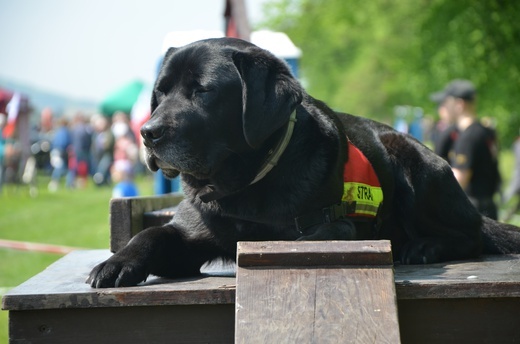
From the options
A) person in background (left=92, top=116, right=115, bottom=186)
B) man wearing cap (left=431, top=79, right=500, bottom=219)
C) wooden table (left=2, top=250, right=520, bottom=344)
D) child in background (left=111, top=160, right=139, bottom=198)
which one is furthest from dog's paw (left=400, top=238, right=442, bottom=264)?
person in background (left=92, top=116, right=115, bottom=186)

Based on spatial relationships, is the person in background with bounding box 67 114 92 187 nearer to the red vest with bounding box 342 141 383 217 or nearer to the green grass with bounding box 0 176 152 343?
the green grass with bounding box 0 176 152 343

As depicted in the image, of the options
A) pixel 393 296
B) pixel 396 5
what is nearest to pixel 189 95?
pixel 393 296

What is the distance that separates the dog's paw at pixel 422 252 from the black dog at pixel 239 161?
1.05 ft

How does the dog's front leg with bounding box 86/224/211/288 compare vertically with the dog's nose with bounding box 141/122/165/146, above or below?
below

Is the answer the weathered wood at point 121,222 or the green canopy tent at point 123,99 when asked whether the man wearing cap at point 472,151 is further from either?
the green canopy tent at point 123,99

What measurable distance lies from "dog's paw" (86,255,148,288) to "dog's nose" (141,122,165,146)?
0.51 m

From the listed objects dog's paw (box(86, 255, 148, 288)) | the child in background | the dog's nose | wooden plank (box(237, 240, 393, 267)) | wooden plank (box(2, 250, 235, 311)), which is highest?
the dog's nose

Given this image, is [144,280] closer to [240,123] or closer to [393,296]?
[240,123]

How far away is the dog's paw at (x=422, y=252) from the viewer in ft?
13.5

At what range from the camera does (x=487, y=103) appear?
14.6 metres

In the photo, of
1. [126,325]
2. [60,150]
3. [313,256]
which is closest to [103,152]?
[60,150]

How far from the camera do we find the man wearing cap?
9102 mm

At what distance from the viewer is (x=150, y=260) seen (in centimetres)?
349

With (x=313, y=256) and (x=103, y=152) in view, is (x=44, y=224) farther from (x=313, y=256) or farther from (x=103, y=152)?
(x=103, y=152)
